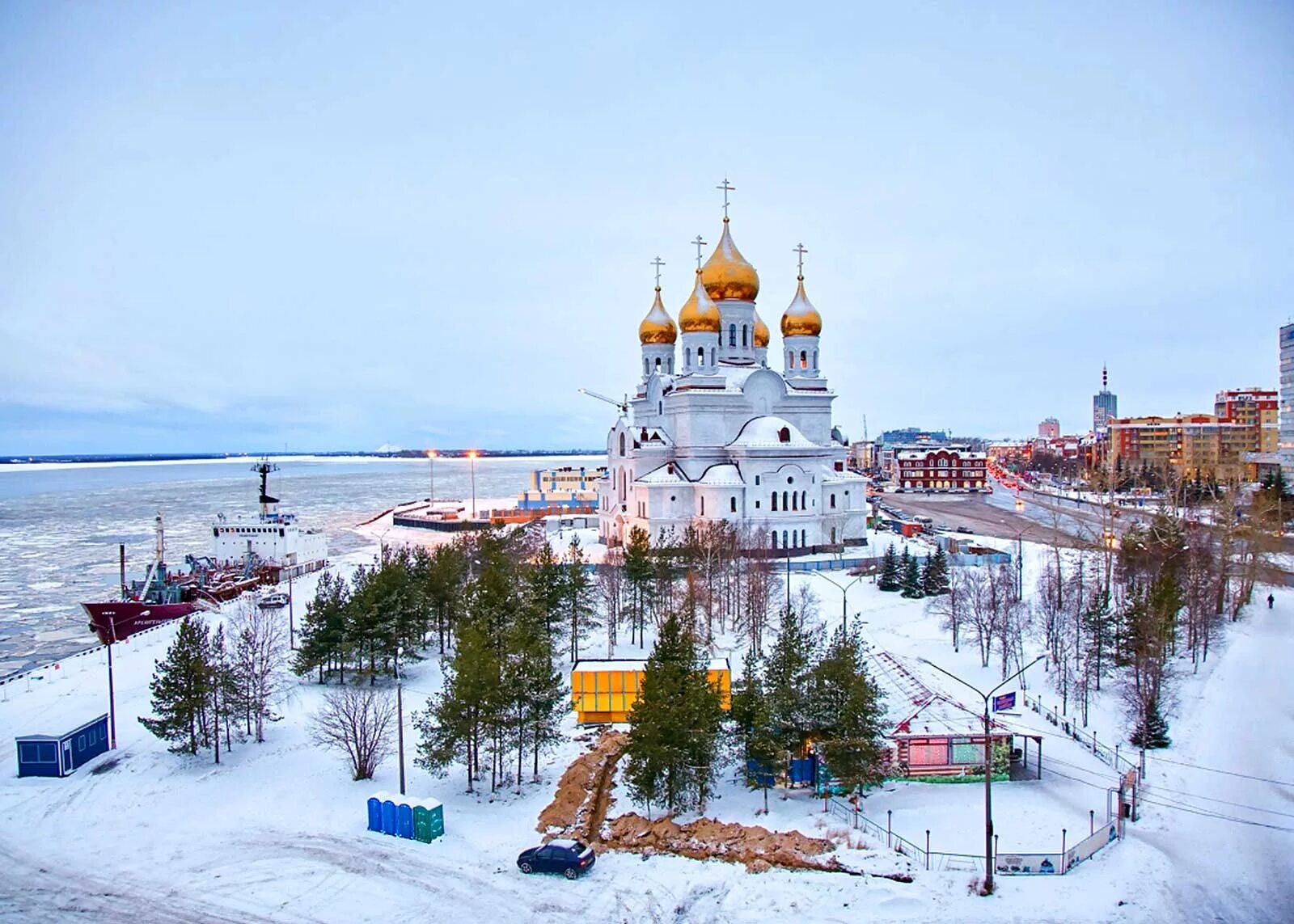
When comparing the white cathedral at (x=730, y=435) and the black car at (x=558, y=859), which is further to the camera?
the white cathedral at (x=730, y=435)

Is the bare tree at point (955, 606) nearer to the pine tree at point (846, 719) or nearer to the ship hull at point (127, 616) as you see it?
the pine tree at point (846, 719)

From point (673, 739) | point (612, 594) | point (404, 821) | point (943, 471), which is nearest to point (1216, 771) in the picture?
point (673, 739)

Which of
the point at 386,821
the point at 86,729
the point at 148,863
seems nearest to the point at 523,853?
the point at 386,821

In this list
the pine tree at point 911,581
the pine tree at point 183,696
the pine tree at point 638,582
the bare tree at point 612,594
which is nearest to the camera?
the pine tree at point 183,696

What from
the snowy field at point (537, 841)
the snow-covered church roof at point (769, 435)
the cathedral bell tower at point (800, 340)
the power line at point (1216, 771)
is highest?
the cathedral bell tower at point (800, 340)

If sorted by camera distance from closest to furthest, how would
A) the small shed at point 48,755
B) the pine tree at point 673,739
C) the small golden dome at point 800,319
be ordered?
the pine tree at point 673,739 < the small shed at point 48,755 < the small golden dome at point 800,319

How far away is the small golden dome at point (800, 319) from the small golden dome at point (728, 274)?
387cm

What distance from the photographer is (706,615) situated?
32312 mm

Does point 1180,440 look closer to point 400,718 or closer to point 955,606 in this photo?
point 955,606

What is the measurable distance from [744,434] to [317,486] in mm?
150915

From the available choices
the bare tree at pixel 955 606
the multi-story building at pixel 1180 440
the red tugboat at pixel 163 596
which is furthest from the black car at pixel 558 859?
the multi-story building at pixel 1180 440

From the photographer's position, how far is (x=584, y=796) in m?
19.3

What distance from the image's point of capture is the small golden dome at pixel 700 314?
50750 mm

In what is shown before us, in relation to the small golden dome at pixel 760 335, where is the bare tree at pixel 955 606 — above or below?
below
